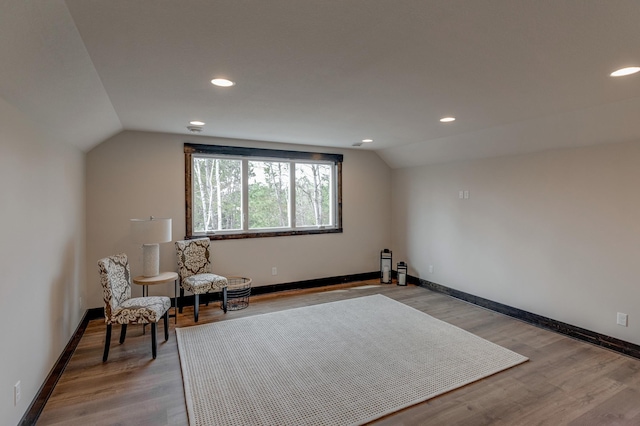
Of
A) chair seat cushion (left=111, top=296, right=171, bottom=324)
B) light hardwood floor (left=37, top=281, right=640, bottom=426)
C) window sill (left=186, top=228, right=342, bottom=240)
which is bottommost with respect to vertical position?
light hardwood floor (left=37, top=281, right=640, bottom=426)

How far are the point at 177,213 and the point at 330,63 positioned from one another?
3.39 metres

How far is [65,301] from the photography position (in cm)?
319

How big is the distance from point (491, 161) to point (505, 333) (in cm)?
223

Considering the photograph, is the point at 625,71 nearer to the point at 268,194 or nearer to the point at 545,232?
the point at 545,232

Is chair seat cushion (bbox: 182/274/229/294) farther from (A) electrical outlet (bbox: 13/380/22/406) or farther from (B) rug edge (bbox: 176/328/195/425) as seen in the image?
(A) electrical outlet (bbox: 13/380/22/406)

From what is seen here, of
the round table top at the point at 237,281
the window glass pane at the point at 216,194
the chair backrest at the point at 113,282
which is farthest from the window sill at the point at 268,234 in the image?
the chair backrest at the point at 113,282

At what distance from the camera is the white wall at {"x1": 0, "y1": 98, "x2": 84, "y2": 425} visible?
1943 mm

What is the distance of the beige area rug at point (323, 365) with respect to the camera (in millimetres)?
2363

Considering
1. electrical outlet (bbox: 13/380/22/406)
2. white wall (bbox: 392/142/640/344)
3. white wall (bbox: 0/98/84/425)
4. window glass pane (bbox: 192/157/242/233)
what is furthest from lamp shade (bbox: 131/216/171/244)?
white wall (bbox: 392/142/640/344)

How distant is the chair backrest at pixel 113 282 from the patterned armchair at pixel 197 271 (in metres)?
0.77

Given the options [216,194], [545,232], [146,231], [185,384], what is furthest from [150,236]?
[545,232]

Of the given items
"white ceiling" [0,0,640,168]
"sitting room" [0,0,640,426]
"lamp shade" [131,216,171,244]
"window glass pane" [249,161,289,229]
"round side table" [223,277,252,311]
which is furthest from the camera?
"window glass pane" [249,161,289,229]

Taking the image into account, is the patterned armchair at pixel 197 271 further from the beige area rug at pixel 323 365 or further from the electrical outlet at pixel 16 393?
the electrical outlet at pixel 16 393

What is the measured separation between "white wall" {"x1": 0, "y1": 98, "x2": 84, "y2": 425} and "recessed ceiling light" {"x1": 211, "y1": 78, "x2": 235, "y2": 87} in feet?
3.98
